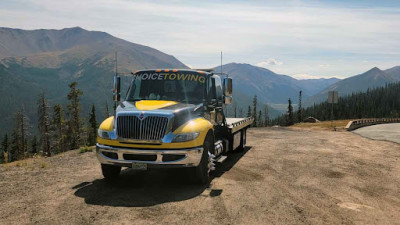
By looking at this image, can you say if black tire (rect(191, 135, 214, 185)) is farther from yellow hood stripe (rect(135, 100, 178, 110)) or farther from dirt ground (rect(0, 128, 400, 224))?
yellow hood stripe (rect(135, 100, 178, 110))

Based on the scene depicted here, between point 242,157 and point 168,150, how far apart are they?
22.3 ft

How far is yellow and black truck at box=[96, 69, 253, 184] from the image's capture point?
8.55m

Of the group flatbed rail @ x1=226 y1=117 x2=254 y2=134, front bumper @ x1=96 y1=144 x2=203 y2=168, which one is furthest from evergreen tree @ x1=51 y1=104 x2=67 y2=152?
front bumper @ x1=96 y1=144 x2=203 y2=168

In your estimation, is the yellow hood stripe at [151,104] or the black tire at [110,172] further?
the black tire at [110,172]

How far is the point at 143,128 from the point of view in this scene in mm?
8602

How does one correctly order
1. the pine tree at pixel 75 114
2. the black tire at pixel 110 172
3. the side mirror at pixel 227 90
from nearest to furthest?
the black tire at pixel 110 172 < the side mirror at pixel 227 90 < the pine tree at pixel 75 114

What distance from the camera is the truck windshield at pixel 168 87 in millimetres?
10320

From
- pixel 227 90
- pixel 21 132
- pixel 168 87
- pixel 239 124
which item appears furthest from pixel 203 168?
pixel 21 132

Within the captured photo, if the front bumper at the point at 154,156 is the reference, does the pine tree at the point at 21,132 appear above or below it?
below

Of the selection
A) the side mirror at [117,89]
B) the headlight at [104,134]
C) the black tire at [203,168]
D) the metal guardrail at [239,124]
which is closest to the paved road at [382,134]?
the metal guardrail at [239,124]

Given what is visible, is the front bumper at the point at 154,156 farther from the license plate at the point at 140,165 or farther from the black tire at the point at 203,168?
the black tire at the point at 203,168

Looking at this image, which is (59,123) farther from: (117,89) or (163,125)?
(163,125)

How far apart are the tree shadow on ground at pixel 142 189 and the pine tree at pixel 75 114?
5259 cm

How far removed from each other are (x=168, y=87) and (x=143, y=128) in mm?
2217
